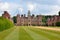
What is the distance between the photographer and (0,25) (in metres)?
47.3

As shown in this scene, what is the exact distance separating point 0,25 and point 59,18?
130302 mm

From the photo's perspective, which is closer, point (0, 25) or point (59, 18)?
point (0, 25)

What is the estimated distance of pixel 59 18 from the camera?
174m
